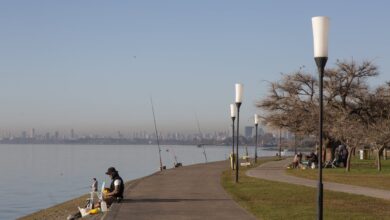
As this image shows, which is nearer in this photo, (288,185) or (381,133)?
(288,185)

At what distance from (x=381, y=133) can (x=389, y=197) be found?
17.3 m

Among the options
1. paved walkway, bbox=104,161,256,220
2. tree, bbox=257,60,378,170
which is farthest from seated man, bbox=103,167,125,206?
tree, bbox=257,60,378,170

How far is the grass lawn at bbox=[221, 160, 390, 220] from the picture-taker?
51.7 feet

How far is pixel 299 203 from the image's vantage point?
725 inches

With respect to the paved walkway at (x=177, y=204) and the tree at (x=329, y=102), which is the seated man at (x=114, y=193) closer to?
the paved walkway at (x=177, y=204)

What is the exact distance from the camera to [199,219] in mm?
15164

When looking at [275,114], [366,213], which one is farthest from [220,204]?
[275,114]

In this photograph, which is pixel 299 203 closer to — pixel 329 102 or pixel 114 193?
pixel 114 193

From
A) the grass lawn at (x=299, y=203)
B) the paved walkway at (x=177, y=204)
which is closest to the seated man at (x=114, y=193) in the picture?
the paved walkway at (x=177, y=204)

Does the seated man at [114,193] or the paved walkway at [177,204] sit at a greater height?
the seated man at [114,193]

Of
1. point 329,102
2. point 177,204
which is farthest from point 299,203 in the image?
point 329,102

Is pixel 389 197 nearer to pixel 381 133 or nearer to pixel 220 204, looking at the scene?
pixel 220 204

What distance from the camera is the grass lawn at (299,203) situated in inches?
620

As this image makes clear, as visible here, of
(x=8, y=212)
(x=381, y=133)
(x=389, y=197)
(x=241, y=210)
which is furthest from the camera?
(x=381, y=133)
